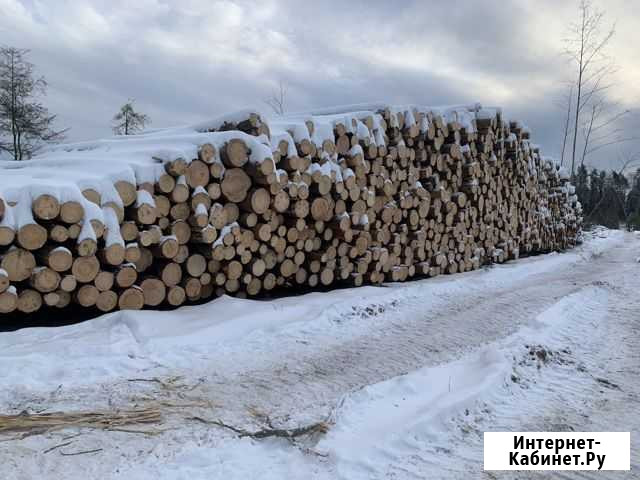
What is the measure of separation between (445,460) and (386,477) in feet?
1.40

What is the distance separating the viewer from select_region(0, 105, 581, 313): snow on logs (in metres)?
4.32

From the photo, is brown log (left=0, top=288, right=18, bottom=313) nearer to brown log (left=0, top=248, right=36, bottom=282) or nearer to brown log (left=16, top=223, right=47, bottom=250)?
brown log (left=0, top=248, right=36, bottom=282)

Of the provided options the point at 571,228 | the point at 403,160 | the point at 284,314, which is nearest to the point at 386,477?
the point at 284,314

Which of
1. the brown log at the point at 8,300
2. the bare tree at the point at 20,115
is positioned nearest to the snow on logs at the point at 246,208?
the brown log at the point at 8,300

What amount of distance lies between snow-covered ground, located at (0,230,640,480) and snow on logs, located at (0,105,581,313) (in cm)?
50

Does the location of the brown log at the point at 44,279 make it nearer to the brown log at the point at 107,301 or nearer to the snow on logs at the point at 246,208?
the snow on logs at the point at 246,208

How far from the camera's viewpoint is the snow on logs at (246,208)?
4316 millimetres

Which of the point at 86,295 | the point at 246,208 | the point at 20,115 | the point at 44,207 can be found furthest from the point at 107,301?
the point at 20,115

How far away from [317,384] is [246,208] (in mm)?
2693

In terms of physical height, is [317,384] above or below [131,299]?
below

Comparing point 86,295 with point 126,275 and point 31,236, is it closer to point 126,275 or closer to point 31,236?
point 126,275

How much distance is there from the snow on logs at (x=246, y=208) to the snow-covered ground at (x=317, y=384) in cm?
50

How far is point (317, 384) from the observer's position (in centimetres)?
363

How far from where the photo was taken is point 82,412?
2.91m
